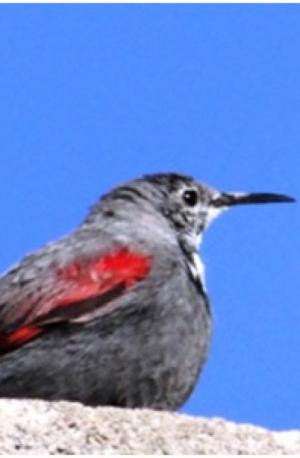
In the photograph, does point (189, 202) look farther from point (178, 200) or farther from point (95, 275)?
point (95, 275)

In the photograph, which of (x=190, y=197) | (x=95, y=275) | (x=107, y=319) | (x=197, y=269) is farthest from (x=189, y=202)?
(x=107, y=319)

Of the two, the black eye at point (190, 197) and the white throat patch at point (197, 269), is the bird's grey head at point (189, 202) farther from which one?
the white throat patch at point (197, 269)

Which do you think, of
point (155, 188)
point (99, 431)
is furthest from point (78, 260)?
point (99, 431)

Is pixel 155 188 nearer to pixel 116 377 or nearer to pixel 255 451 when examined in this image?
pixel 116 377

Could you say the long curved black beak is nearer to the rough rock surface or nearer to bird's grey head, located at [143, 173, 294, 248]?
bird's grey head, located at [143, 173, 294, 248]

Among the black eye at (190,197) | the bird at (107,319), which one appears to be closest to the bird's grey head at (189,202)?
the black eye at (190,197)

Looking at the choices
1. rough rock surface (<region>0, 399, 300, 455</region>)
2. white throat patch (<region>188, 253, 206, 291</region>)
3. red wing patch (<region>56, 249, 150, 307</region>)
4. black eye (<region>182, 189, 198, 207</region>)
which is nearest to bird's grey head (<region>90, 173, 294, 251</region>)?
black eye (<region>182, 189, 198, 207</region>)
